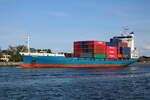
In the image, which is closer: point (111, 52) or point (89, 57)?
point (89, 57)

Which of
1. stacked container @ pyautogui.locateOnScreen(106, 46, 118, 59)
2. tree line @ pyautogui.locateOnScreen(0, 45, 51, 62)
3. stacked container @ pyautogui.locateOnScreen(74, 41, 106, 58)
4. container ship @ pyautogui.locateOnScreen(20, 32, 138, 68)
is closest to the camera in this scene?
container ship @ pyautogui.locateOnScreen(20, 32, 138, 68)

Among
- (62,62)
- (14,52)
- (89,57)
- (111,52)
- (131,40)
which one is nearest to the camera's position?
(62,62)

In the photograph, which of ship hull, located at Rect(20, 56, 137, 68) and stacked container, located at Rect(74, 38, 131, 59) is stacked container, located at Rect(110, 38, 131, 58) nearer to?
stacked container, located at Rect(74, 38, 131, 59)

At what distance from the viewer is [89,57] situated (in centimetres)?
9419

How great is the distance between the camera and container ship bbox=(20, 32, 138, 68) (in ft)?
276

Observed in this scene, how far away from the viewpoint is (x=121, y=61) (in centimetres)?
10681

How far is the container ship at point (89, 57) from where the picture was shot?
84.1m

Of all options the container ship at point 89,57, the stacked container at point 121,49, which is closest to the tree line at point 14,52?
the container ship at point 89,57

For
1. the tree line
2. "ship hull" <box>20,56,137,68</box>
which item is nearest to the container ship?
"ship hull" <box>20,56,137,68</box>

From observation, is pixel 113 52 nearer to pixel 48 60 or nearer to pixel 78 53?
pixel 78 53

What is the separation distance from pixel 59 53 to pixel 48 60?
419 inches

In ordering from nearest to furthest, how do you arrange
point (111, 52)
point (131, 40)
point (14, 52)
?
1. point (111, 52)
2. point (131, 40)
3. point (14, 52)

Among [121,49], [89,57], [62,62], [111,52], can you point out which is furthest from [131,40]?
[62,62]

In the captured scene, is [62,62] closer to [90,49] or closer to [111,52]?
[90,49]
